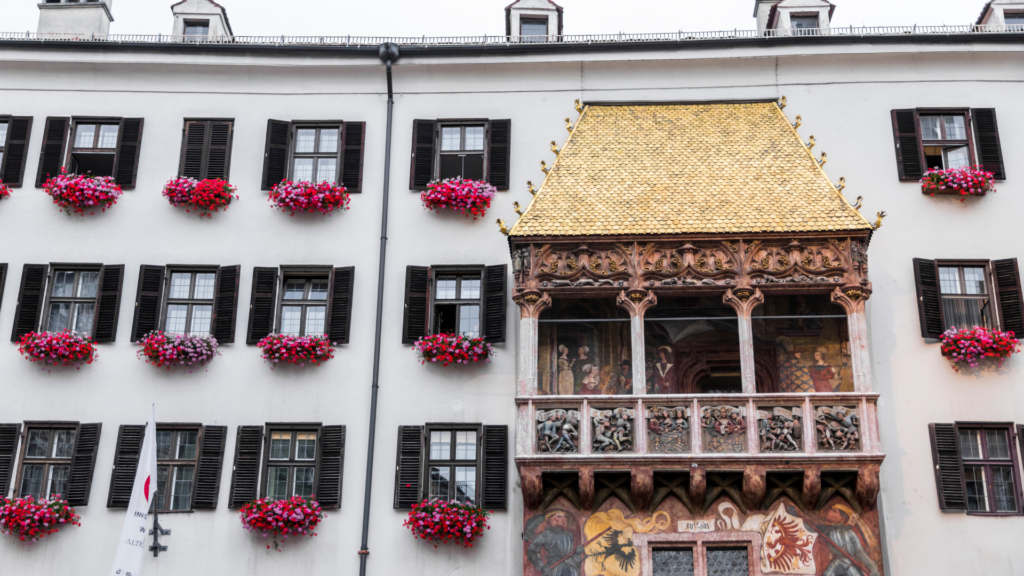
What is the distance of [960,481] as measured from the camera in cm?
1694

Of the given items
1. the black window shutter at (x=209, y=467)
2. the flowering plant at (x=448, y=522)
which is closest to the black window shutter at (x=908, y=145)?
the flowering plant at (x=448, y=522)

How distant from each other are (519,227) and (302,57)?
561 cm

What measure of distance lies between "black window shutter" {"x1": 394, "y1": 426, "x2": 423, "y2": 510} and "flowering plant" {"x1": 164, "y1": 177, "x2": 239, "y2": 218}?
5038 mm

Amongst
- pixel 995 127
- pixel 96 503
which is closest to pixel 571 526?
pixel 96 503

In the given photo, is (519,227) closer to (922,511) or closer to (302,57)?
(302,57)

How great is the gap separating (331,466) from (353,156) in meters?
5.43

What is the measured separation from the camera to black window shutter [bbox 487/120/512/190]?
19.3 metres

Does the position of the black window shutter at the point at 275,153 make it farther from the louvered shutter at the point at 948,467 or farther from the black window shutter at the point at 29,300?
the louvered shutter at the point at 948,467

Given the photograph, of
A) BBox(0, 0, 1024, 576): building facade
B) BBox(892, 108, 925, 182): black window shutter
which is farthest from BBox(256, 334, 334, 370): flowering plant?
BBox(892, 108, 925, 182): black window shutter

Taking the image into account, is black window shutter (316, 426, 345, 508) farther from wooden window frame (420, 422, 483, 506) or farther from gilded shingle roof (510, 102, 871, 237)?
gilded shingle roof (510, 102, 871, 237)

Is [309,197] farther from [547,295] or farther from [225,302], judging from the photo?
[547,295]

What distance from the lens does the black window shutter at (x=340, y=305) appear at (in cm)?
1830

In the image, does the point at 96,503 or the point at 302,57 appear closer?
the point at 96,503

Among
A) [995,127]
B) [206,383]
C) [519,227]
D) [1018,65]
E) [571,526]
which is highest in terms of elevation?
[1018,65]
